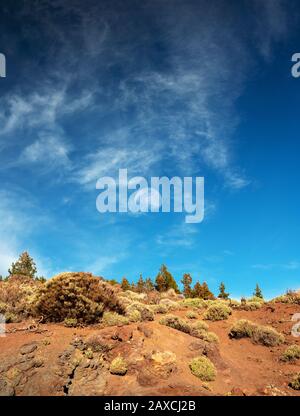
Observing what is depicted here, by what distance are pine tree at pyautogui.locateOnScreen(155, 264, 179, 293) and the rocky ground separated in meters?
46.0

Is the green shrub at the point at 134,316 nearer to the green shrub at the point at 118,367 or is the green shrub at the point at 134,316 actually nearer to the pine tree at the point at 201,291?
the green shrub at the point at 118,367

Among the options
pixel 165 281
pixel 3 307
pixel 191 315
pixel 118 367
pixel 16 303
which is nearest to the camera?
pixel 118 367

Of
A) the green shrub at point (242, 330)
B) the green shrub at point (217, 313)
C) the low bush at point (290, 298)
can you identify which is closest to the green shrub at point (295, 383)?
the green shrub at point (242, 330)

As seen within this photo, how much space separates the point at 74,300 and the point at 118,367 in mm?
5278

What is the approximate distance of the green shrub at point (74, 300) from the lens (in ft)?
56.0

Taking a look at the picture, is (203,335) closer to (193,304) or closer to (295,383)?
(295,383)

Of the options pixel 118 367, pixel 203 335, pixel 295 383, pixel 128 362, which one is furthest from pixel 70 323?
pixel 295 383

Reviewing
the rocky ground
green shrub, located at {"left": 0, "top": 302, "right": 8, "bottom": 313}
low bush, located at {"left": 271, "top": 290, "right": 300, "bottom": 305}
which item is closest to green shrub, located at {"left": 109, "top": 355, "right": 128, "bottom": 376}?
the rocky ground

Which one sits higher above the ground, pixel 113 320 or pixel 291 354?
pixel 113 320

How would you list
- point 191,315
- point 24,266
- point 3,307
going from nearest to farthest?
A: point 3,307, point 191,315, point 24,266

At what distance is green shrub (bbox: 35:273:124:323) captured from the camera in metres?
17.1

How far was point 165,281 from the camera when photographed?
6469 cm

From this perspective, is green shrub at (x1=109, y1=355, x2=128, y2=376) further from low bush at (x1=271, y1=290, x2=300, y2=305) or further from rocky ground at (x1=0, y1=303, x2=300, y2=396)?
low bush at (x1=271, y1=290, x2=300, y2=305)

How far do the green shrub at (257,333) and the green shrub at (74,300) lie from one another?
22.4 feet
